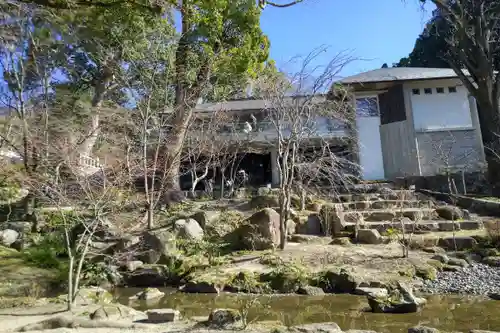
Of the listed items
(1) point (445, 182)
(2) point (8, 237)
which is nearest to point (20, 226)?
(2) point (8, 237)

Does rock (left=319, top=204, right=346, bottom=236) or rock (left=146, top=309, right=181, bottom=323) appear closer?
rock (left=146, top=309, right=181, bottom=323)

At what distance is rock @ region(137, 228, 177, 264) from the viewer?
35.2 ft

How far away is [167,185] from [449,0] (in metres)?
13.9

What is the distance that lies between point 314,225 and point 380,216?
2256mm

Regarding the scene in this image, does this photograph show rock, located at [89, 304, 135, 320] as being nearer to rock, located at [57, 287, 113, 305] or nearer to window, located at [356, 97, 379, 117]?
rock, located at [57, 287, 113, 305]

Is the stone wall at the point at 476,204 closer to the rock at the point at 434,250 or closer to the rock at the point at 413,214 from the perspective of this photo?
the rock at the point at 413,214

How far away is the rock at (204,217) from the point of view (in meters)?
12.8

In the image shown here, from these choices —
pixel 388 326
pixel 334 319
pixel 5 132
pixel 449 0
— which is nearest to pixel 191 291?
pixel 334 319

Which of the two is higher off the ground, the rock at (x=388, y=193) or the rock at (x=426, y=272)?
the rock at (x=388, y=193)

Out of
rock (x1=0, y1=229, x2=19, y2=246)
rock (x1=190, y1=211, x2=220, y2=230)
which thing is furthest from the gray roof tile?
rock (x1=0, y1=229, x2=19, y2=246)

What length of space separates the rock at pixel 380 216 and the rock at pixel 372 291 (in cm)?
588

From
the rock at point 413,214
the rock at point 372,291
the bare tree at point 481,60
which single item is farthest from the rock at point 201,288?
the bare tree at point 481,60

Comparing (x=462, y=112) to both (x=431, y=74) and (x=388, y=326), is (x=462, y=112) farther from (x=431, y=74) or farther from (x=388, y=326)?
(x=388, y=326)

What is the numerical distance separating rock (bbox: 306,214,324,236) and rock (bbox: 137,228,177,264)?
4.49 metres
